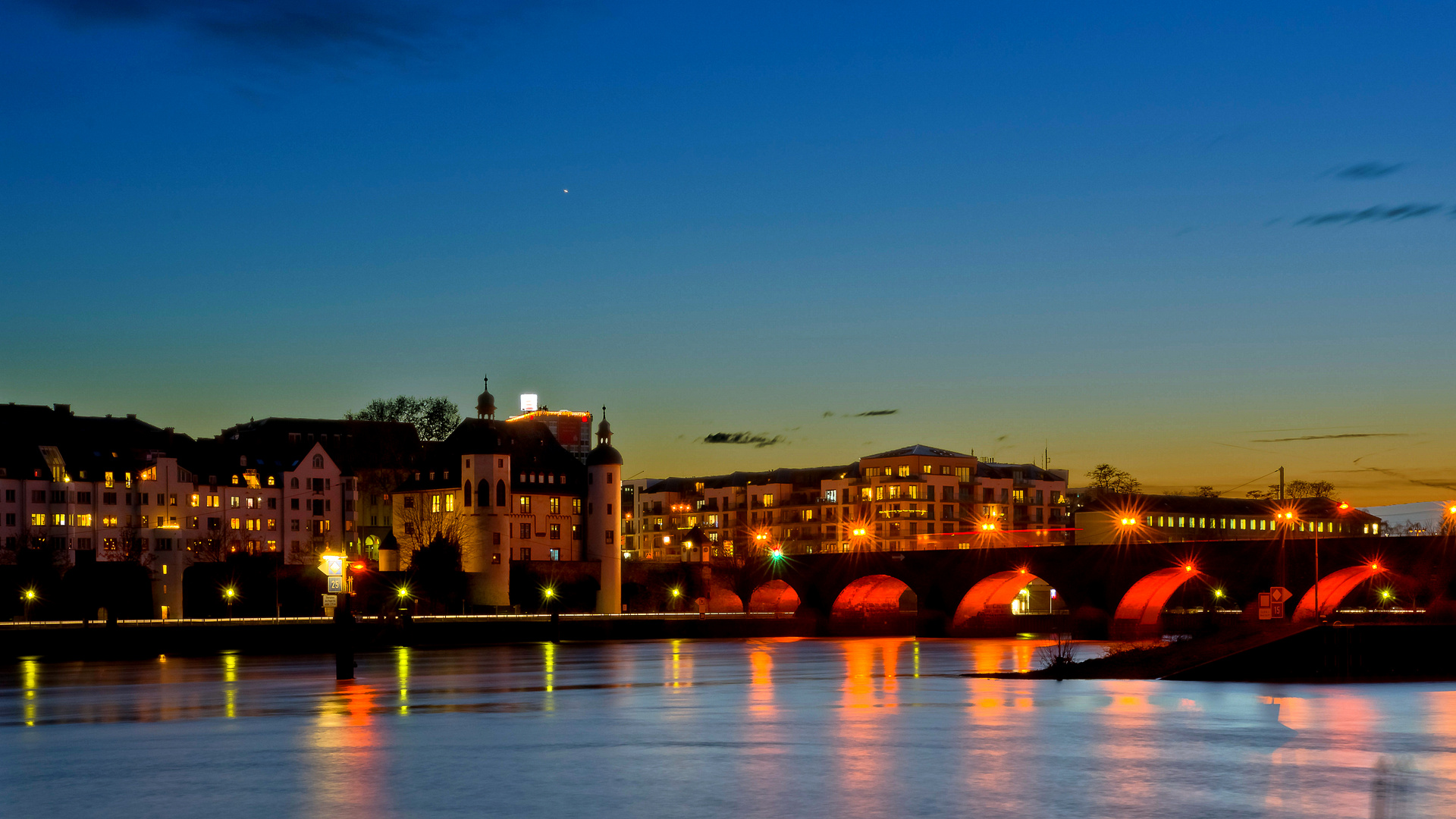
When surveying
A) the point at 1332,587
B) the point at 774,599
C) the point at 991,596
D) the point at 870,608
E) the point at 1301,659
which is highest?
the point at 1301,659

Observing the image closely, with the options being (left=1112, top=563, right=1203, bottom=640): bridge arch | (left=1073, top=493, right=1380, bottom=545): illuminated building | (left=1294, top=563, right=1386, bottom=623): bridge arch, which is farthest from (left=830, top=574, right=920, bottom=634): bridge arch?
(left=1073, top=493, right=1380, bottom=545): illuminated building

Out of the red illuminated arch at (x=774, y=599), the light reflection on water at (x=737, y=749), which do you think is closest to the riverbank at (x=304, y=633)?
the red illuminated arch at (x=774, y=599)

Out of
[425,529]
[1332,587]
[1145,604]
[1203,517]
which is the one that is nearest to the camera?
[1332,587]

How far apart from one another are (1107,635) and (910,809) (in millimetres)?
82425

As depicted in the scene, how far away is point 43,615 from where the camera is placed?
375 ft

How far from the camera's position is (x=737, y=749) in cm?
2741

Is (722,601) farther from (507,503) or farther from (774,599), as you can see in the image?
(507,503)

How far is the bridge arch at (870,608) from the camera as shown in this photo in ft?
403

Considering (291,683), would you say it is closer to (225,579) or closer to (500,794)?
(500,794)

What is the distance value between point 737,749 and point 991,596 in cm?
8878

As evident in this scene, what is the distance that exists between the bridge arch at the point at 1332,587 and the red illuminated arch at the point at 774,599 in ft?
156

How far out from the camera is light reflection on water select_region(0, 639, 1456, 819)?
68.0ft

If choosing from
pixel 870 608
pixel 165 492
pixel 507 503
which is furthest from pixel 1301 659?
pixel 165 492

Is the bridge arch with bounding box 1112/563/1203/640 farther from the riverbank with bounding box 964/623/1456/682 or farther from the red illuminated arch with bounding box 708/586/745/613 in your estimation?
the riverbank with bounding box 964/623/1456/682
